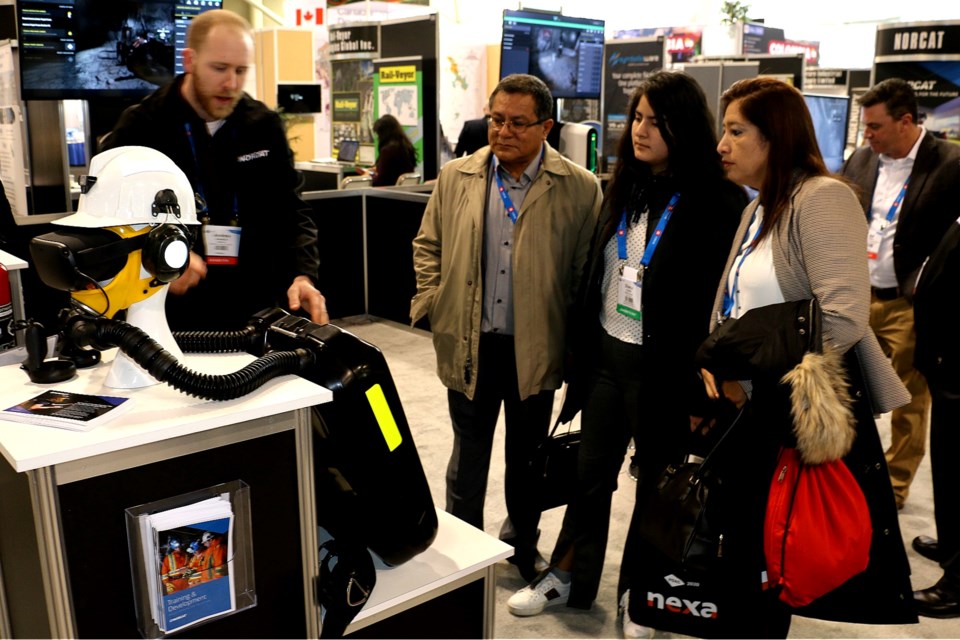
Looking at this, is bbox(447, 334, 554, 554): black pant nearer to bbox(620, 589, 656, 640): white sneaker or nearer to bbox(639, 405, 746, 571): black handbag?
bbox(620, 589, 656, 640): white sneaker

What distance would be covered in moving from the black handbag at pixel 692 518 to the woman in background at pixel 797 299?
0.09ft

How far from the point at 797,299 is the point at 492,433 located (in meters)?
1.07

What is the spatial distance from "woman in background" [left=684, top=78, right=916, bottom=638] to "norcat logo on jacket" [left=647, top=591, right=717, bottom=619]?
3.3 inches

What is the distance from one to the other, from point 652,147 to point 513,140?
42 centimetres

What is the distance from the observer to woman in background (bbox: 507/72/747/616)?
2324 millimetres

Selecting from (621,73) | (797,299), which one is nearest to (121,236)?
(797,299)

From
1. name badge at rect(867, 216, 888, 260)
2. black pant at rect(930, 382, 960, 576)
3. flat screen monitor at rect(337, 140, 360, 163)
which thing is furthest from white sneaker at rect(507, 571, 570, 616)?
flat screen monitor at rect(337, 140, 360, 163)

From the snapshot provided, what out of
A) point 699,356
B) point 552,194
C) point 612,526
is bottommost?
point 612,526

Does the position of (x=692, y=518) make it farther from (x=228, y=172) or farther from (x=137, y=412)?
(x=228, y=172)

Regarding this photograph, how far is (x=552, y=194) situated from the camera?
2582mm

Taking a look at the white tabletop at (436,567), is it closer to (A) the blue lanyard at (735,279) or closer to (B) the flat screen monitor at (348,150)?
(A) the blue lanyard at (735,279)

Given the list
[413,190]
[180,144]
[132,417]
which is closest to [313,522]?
[132,417]

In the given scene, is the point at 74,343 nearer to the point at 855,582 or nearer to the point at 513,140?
the point at 513,140

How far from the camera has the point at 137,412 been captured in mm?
1376
